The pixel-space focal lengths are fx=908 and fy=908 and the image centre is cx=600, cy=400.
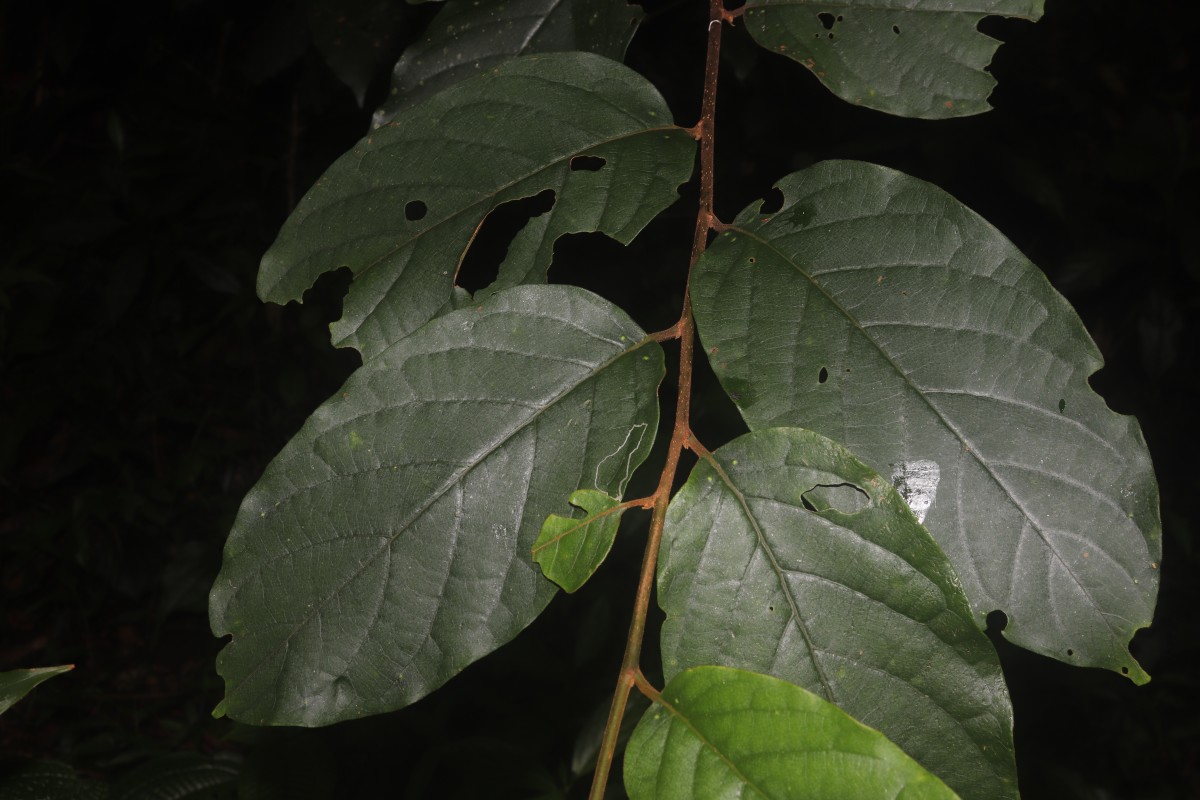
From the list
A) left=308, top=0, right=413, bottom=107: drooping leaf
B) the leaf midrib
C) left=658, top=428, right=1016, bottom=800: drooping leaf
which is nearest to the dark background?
left=308, top=0, right=413, bottom=107: drooping leaf

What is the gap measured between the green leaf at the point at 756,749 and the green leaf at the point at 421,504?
0.40ft

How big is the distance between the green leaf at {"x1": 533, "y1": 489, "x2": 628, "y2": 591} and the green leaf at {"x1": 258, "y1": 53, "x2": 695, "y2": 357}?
23cm

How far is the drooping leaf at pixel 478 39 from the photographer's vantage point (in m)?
0.91

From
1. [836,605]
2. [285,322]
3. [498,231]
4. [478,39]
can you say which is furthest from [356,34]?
[285,322]

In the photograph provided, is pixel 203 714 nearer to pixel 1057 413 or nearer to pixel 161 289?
pixel 161 289

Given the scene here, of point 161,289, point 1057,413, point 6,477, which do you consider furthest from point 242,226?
point 1057,413

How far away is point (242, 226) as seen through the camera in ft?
10.4

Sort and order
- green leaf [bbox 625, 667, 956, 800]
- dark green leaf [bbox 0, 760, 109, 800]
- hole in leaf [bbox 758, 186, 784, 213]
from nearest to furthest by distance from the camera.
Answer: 1. green leaf [bbox 625, 667, 956, 800]
2. hole in leaf [bbox 758, 186, 784, 213]
3. dark green leaf [bbox 0, 760, 109, 800]

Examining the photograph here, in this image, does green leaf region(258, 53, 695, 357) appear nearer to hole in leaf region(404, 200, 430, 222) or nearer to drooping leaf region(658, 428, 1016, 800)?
hole in leaf region(404, 200, 430, 222)

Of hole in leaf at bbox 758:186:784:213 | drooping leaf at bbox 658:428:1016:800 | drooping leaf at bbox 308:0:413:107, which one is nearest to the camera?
drooping leaf at bbox 658:428:1016:800

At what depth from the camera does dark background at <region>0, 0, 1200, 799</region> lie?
2018 mm

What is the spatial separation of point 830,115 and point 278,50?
1.16 m

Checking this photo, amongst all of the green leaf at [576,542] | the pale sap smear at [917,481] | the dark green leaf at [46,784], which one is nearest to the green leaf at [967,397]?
the pale sap smear at [917,481]

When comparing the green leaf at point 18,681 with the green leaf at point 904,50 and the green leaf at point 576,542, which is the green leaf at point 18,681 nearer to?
the green leaf at point 576,542
